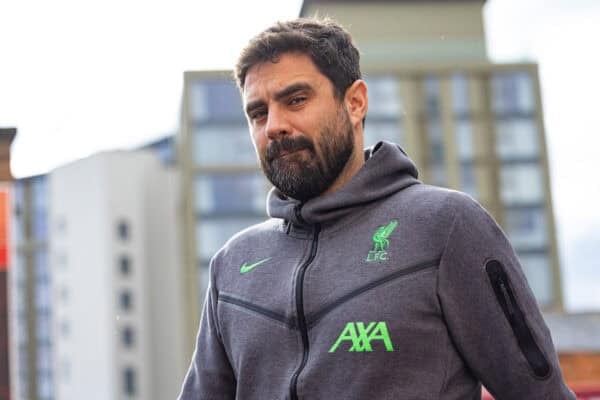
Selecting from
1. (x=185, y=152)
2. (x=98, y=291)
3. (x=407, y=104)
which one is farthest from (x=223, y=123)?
(x=98, y=291)

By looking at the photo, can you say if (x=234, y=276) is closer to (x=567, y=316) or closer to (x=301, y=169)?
(x=301, y=169)

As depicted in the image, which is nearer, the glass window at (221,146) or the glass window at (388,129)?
the glass window at (221,146)

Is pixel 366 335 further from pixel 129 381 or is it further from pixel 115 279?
pixel 129 381

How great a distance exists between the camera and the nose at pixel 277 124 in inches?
71.4

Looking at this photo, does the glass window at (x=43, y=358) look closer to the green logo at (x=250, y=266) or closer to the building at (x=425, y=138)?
the building at (x=425, y=138)

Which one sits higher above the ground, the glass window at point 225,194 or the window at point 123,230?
the glass window at point 225,194

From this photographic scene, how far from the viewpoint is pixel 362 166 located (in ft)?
6.21

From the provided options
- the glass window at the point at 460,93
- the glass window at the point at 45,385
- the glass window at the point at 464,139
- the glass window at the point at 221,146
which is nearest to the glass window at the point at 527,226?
the glass window at the point at 464,139

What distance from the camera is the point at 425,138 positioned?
47.6 meters

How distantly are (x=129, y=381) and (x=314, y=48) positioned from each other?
228 ft

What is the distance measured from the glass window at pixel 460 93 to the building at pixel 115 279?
1041 inches

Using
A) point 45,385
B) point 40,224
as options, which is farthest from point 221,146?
point 45,385

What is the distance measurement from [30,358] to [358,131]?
3564 inches

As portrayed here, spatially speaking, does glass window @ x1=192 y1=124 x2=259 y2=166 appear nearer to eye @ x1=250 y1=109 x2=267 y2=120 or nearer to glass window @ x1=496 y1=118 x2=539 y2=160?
glass window @ x1=496 y1=118 x2=539 y2=160
